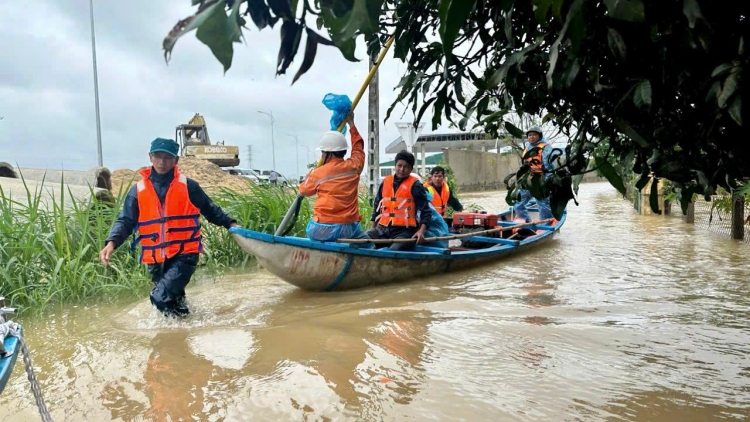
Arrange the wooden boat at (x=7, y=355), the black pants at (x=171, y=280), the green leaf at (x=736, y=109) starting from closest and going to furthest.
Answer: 1. the green leaf at (x=736, y=109)
2. the wooden boat at (x=7, y=355)
3. the black pants at (x=171, y=280)

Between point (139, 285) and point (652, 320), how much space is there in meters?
4.51

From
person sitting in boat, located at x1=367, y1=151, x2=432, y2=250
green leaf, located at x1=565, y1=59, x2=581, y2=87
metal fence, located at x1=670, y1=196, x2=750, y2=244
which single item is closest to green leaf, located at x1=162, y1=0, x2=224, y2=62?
green leaf, located at x1=565, y1=59, x2=581, y2=87

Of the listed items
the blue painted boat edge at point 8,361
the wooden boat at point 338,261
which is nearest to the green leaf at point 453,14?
the blue painted boat edge at point 8,361

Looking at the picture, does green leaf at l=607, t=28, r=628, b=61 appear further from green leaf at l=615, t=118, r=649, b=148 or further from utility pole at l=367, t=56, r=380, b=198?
A: utility pole at l=367, t=56, r=380, b=198

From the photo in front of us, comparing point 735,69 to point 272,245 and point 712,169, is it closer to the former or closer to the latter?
point 712,169

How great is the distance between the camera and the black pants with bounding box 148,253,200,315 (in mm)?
4051

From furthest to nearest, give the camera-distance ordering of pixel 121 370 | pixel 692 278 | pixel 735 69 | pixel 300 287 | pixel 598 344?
pixel 692 278
pixel 300 287
pixel 598 344
pixel 121 370
pixel 735 69

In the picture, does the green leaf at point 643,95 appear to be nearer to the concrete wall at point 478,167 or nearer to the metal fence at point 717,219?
the metal fence at point 717,219

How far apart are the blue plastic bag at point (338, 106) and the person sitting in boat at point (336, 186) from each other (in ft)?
0.25

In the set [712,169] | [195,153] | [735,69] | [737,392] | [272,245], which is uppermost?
[195,153]

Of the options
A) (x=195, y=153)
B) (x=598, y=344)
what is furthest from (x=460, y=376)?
(x=195, y=153)

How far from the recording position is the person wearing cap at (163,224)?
398 cm

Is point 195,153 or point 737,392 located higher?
point 195,153

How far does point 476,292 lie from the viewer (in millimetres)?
5266
